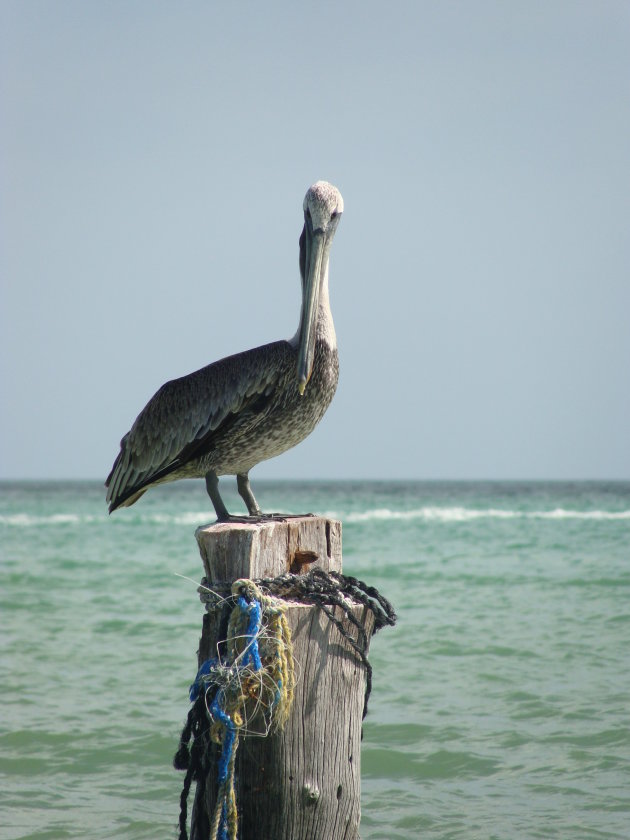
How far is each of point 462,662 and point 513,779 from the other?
2.39 metres

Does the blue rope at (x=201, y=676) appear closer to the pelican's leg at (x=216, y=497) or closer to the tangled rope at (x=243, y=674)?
the tangled rope at (x=243, y=674)

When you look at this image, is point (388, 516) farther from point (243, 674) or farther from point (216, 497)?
point (243, 674)

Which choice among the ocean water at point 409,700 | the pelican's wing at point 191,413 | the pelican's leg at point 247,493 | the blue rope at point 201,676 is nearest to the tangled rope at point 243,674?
the blue rope at point 201,676

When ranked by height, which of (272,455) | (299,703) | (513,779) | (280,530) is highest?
(272,455)

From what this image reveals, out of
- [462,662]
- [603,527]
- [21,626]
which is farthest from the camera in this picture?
[603,527]

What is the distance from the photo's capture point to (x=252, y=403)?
3713 millimetres

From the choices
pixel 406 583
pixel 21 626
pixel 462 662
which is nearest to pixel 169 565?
pixel 406 583

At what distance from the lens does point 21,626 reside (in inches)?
352

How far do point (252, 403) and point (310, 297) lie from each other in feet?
1.61

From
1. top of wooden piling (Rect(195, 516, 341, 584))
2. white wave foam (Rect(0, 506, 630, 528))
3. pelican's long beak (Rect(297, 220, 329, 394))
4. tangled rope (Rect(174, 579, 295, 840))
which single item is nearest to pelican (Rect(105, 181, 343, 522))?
pelican's long beak (Rect(297, 220, 329, 394))

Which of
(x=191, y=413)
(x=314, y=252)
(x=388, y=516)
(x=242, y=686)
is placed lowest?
(x=388, y=516)

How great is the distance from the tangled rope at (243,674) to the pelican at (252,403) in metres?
0.60

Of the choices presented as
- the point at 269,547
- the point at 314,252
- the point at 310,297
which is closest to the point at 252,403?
A: the point at 310,297

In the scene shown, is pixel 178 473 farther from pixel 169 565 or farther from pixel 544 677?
pixel 169 565
